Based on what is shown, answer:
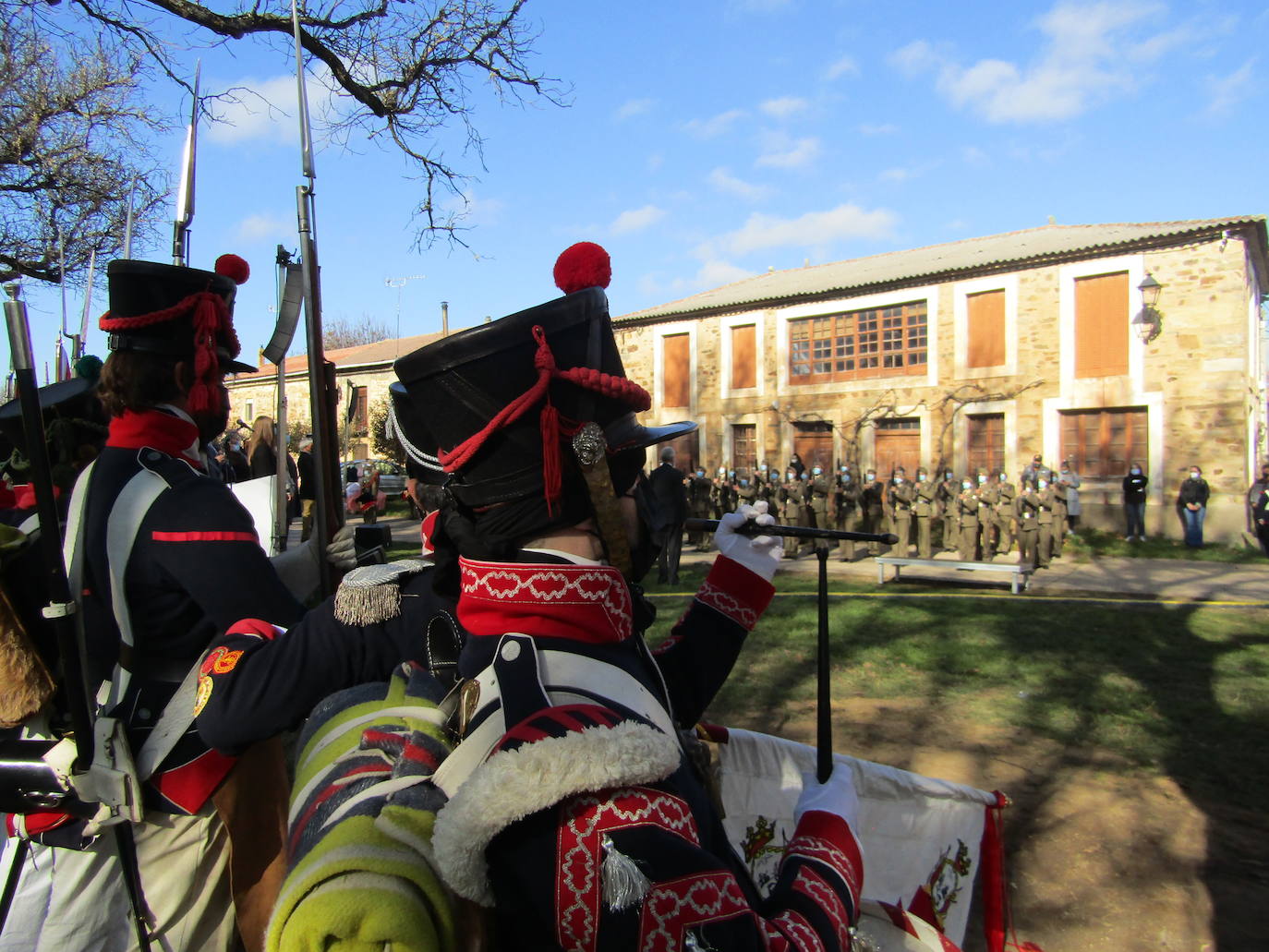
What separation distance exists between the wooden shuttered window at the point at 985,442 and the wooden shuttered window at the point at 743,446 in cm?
610

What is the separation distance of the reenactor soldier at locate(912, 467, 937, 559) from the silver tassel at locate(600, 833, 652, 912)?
51.1 feet

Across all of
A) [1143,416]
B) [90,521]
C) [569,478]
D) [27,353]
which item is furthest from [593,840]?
[1143,416]

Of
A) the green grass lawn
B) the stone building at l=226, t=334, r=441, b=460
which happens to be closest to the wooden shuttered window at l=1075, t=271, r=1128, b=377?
the green grass lawn

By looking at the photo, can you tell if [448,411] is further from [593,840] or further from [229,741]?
[229,741]

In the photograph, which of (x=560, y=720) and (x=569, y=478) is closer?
(x=560, y=720)

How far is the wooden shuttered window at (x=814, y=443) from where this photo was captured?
2258 cm

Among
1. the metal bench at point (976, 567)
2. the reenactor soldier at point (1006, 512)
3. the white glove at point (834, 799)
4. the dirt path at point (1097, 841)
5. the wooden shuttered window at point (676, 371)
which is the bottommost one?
the dirt path at point (1097, 841)

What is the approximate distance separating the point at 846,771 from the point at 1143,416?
19534mm

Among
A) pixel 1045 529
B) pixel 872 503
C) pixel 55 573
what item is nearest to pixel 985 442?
pixel 872 503

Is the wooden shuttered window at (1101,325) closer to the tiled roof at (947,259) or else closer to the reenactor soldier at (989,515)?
the tiled roof at (947,259)

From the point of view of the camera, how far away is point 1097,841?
3.89m

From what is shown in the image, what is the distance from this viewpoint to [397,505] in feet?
88.5

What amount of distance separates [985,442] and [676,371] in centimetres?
966

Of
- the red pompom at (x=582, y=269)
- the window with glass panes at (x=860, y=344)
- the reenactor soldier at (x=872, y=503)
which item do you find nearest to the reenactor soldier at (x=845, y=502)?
the reenactor soldier at (x=872, y=503)
